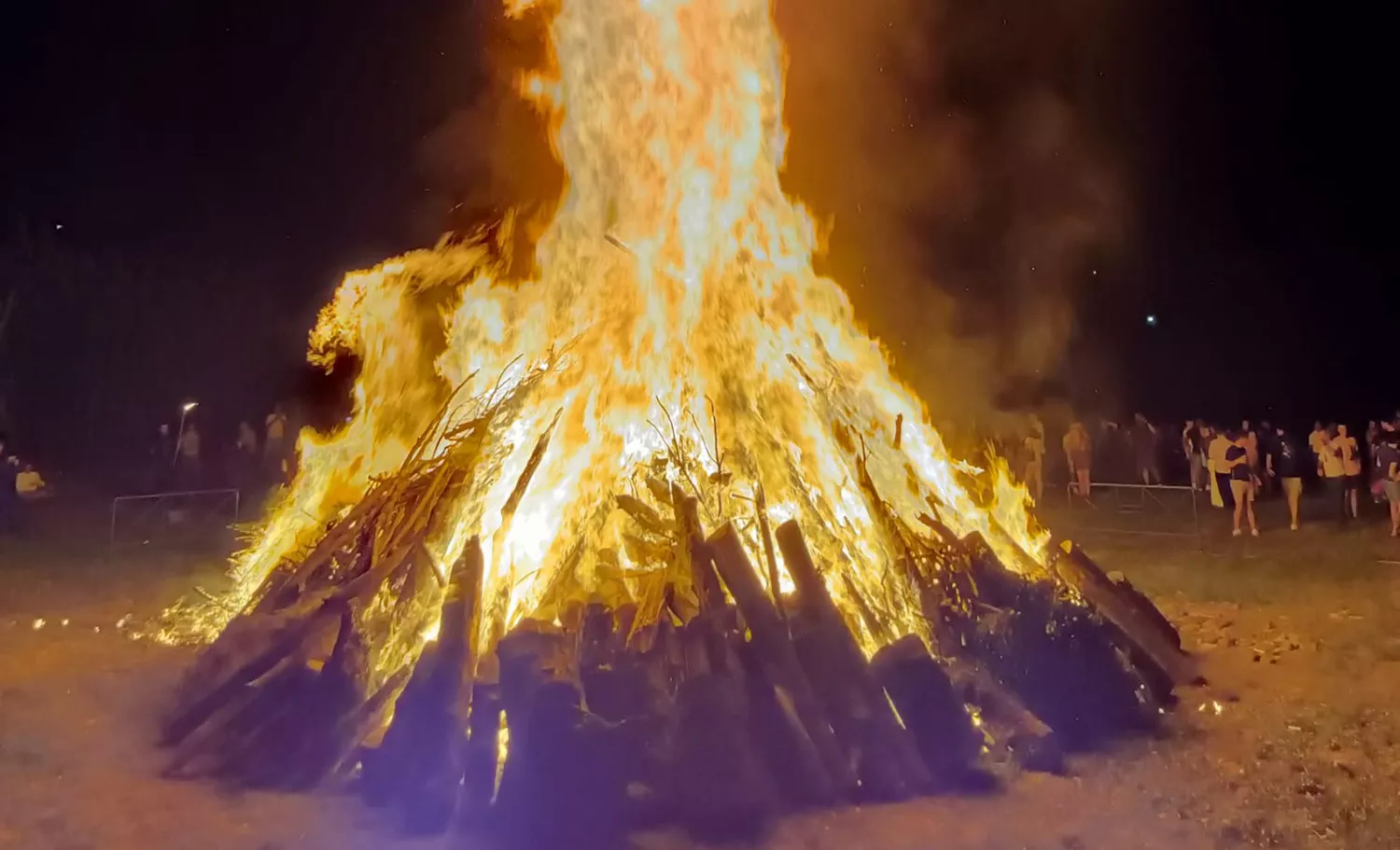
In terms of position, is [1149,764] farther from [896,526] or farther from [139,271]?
[139,271]

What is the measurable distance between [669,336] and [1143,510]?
1368 centimetres

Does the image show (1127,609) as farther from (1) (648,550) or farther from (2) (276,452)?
(2) (276,452)

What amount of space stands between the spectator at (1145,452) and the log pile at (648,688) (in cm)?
1464

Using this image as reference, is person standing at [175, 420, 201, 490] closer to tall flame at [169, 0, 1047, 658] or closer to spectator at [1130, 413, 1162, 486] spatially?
tall flame at [169, 0, 1047, 658]

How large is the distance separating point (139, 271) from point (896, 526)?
2728 cm

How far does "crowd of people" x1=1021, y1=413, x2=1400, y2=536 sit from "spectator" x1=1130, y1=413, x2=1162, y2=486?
2cm

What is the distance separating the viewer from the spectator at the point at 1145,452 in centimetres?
2081

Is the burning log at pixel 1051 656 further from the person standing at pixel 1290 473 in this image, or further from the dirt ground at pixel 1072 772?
the person standing at pixel 1290 473

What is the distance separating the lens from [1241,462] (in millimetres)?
15883

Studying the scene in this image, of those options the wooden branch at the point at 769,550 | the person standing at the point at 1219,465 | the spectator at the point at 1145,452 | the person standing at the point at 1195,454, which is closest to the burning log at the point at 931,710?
the wooden branch at the point at 769,550

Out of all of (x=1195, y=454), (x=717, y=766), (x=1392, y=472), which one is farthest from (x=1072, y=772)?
(x=1195, y=454)

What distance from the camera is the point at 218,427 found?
27156 millimetres

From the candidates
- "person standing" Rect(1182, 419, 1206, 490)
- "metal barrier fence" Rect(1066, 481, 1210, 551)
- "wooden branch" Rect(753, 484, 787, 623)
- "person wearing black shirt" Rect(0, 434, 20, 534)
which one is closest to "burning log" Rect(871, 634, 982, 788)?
"wooden branch" Rect(753, 484, 787, 623)

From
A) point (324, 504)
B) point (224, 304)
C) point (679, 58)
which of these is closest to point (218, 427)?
point (224, 304)
